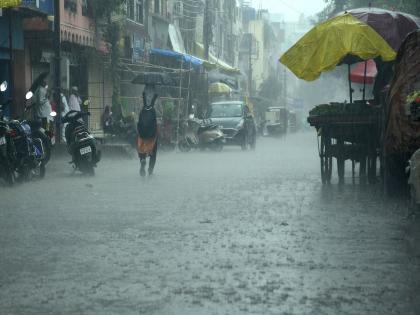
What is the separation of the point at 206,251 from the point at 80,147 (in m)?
8.72

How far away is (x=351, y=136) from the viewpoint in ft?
43.3

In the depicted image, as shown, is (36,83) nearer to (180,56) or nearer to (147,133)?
(147,133)

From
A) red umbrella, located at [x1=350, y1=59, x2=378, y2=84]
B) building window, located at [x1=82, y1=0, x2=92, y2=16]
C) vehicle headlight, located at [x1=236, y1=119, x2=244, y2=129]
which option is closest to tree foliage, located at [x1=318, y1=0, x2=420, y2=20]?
Result: red umbrella, located at [x1=350, y1=59, x2=378, y2=84]

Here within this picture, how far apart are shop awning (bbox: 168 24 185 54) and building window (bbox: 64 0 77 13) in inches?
551

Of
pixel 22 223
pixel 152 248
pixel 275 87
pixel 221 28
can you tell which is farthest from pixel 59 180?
pixel 275 87

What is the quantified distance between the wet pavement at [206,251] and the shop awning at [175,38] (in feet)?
95.0

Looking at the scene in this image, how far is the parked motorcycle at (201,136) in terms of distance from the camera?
85.1 ft

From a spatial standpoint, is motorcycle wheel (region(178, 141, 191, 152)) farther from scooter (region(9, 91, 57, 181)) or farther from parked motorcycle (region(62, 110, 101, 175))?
scooter (region(9, 91, 57, 181))

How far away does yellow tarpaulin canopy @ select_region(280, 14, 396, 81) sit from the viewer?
12938 mm

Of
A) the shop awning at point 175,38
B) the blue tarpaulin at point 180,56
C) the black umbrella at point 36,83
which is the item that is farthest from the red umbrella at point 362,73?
the shop awning at point 175,38

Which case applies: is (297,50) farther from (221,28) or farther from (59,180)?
(221,28)

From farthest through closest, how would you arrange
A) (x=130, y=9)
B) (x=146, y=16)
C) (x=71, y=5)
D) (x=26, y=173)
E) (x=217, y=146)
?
(x=146, y=16), (x=130, y=9), (x=71, y=5), (x=217, y=146), (x=26, y=173)

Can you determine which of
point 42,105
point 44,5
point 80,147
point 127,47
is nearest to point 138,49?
point 127,47

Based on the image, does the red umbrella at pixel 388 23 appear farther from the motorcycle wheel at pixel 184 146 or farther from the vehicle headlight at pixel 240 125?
the vehicle headlight at pixel 240 125
